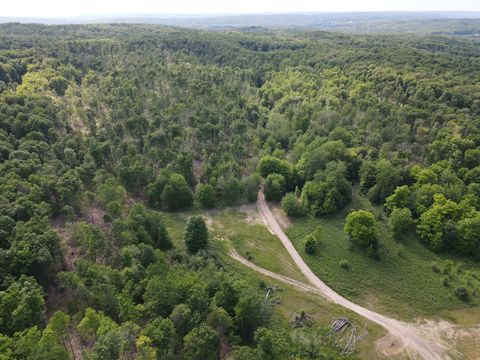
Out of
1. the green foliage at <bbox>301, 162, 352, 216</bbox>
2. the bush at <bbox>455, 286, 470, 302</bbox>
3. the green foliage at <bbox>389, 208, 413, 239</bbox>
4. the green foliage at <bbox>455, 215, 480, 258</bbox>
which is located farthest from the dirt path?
the green foliage at <bbox>455, 215, 480, 258</bbox>

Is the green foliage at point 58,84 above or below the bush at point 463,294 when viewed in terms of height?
above

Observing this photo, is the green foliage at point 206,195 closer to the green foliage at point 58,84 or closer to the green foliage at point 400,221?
the green foliage at point 400,221

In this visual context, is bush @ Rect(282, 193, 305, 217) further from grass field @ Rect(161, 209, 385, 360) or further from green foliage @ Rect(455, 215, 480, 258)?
green foliage @ Rect(455, 215, 480, 258)

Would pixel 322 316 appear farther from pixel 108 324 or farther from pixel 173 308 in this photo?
pixel 108 324

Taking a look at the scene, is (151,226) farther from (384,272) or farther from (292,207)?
(384,272)

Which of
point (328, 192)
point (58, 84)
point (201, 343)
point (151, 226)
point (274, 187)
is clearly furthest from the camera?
point (58, 84)

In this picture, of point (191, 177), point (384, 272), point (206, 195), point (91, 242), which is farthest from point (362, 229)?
point (91, 242)

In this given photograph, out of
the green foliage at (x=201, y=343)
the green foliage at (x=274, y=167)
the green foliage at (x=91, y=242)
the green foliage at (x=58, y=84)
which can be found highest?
the green foliage at (x=58, y=84)

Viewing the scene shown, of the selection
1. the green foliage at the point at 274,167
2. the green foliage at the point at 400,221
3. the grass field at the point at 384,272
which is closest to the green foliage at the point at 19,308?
the grass field at the point at 384,272
